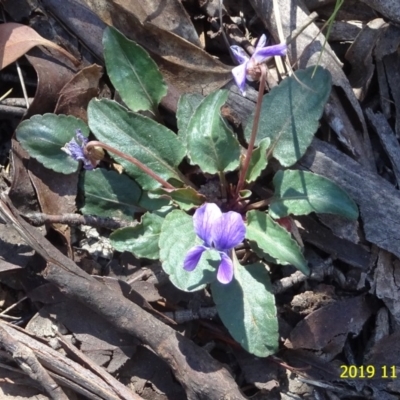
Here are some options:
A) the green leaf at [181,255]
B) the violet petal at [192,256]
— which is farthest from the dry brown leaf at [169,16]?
the violet petal at [192,256]

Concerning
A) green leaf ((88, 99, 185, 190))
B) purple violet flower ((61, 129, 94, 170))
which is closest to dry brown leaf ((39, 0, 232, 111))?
green leaf ((88, 99, 185, 190))

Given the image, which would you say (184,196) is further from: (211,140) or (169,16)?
(169,16)

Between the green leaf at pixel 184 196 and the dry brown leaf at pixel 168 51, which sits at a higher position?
the dry brown leaf at pixel 168 51

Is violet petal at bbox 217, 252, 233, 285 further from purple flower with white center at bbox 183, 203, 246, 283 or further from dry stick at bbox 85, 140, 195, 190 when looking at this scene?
dry stick at bbox 85, 140, 195, 190

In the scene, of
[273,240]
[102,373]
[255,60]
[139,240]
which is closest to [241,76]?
[255,60]

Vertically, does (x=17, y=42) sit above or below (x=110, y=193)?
above

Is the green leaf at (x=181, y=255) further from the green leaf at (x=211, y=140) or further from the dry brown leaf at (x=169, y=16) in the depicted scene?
the dry brown leaf at (x=169, y=16)
